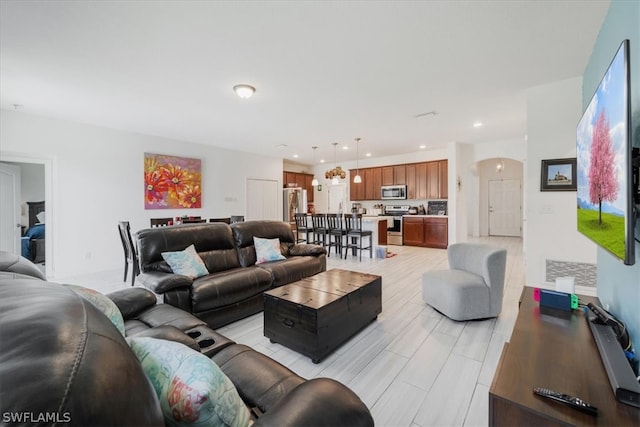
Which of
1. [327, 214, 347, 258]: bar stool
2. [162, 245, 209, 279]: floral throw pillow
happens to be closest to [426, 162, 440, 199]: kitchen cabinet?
[327, 214, 347, 258]: bar stool

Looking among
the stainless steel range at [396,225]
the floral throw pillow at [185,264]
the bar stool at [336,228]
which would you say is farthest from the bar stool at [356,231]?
the floral throw pillow at [185,264]

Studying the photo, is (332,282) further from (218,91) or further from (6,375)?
(218,91)

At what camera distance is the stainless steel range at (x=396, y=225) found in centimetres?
758

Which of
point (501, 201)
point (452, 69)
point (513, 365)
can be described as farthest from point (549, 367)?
point (501, 201)

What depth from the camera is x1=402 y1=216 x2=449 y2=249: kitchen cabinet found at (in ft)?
22.4

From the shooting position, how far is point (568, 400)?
891mm

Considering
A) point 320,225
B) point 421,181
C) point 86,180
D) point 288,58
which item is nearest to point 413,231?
point 421,181

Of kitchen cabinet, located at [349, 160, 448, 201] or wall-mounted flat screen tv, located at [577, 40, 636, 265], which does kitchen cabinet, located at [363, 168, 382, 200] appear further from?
wall-mounted flat screen tv, located at [577, 40, 636, 265]

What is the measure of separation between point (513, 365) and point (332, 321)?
1.26 m

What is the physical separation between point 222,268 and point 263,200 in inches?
181

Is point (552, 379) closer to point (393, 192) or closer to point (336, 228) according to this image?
→ point (336, 228)

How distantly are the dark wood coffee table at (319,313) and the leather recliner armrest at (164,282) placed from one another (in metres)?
0.79

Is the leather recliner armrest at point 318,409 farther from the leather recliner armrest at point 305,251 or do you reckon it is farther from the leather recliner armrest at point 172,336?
the leather recliner armrest at point 305,251

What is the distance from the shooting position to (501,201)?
28.9 ft
